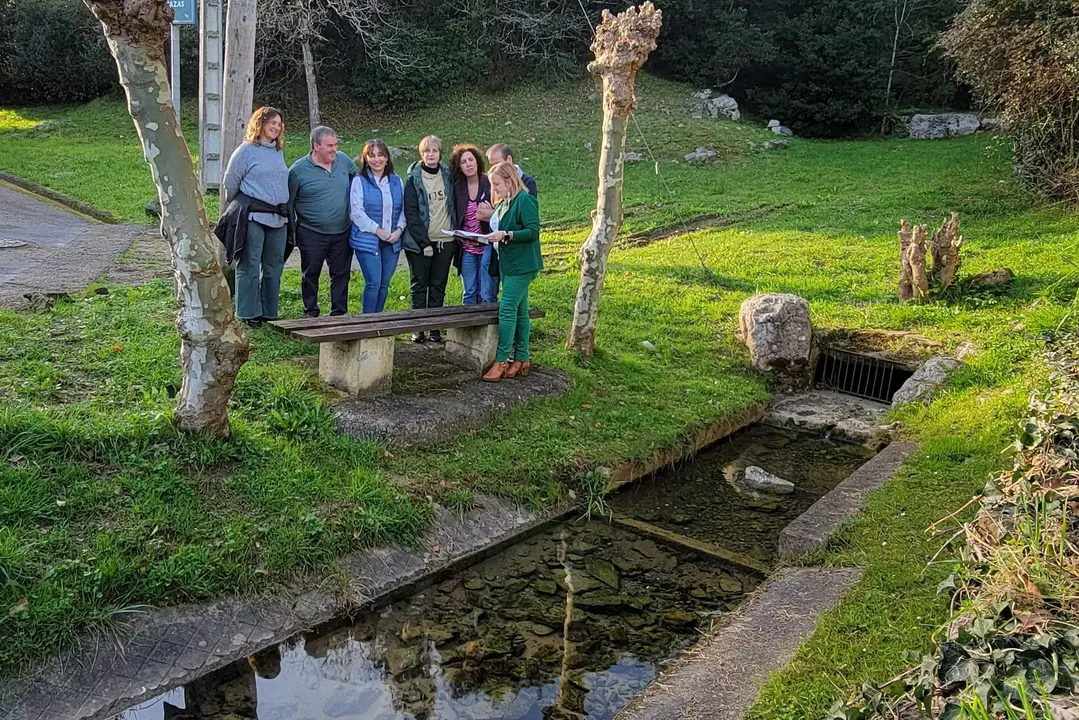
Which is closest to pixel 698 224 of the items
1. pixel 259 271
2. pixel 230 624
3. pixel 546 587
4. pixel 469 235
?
pixel 469 235

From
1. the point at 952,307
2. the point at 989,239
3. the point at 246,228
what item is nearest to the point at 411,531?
the point at 246,228

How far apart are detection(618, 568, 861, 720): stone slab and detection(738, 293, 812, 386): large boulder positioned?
365 cm

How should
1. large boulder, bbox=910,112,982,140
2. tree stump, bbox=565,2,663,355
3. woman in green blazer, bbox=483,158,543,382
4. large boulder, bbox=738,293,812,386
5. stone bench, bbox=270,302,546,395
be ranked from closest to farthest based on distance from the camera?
stone bench, bbox=270,302,546,395
woman in green blazer, bbox=483,158,543,382
tree stump, bbox=565,2,663,355
large boulder, bbox=738,293,812,386
large boulder, bbox=910,112,982,140

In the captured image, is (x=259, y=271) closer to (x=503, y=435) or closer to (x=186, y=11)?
(x=503, y=435)

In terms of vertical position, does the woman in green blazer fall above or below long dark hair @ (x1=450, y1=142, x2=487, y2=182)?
below

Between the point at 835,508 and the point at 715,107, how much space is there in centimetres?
2135

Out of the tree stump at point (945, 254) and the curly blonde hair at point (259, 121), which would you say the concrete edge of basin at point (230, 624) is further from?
the tree stump at point (945, 254)

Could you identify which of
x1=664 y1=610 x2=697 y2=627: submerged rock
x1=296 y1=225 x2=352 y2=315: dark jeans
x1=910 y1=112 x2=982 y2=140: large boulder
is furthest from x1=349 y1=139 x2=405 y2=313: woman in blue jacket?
x1=910 y1=112 x2=982 y2=140: large boulder

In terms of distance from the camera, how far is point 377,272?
23.5 feet

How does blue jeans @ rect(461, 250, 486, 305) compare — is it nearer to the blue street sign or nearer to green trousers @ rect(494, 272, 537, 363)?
green trousers @ rect(494, 272, 537, 363)

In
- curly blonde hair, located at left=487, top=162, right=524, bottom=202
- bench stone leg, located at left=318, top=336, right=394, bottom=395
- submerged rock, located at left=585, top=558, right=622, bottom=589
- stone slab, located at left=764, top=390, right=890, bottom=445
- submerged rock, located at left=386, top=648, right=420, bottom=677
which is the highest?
curly blonde hair, located at left=487, top=162, right=524, bottom=202

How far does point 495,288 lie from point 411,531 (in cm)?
327

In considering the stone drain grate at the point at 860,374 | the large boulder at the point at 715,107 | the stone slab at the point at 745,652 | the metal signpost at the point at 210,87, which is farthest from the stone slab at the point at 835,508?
the large boulder at the point at 715,107

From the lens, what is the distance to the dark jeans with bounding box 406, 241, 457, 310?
731cm
